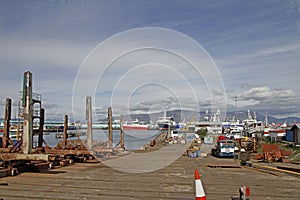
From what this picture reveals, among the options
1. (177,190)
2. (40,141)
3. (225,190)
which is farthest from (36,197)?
(40,141)

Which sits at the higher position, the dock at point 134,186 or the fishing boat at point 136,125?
the dock at point 134,186

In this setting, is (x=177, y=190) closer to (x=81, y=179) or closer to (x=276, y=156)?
(x=81, y=179)

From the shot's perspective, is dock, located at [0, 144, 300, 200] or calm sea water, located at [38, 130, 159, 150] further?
calm sea water, located at [38, 130, 159, 150]

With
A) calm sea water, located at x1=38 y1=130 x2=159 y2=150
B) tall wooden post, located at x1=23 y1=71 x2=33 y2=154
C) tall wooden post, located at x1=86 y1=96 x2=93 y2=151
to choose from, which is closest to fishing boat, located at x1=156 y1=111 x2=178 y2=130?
calm sea water, located at x1=38 y1=130 x2=159 y2=150

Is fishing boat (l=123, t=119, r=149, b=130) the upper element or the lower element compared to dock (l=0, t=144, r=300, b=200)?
lower

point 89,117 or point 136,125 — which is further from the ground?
point 89,117

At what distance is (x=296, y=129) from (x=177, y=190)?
36.1 meters

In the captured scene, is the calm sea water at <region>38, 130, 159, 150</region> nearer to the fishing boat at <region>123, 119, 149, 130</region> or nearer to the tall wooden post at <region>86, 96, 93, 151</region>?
the fishing boat at <region>123, 119, 149, 130</region>

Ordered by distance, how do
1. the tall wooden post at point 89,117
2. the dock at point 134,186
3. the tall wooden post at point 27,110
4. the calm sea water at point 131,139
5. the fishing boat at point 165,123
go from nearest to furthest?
1. the dock at point 134,186
2. the tall wooden post at point 27,110
3. the tall wooden post at point 89,117
4. the calm sea water at point 131,139
5. the fishing boat at point 165,123

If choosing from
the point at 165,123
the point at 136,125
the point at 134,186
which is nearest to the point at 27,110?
the point at 134,186

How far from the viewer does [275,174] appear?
1488 cm

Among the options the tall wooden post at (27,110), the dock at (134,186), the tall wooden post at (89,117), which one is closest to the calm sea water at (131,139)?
the tall wooden post at (89,117)

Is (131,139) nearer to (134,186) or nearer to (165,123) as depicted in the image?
(165,123)

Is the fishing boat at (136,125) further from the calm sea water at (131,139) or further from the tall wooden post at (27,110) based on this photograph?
the tall wooden post at (27,110)
